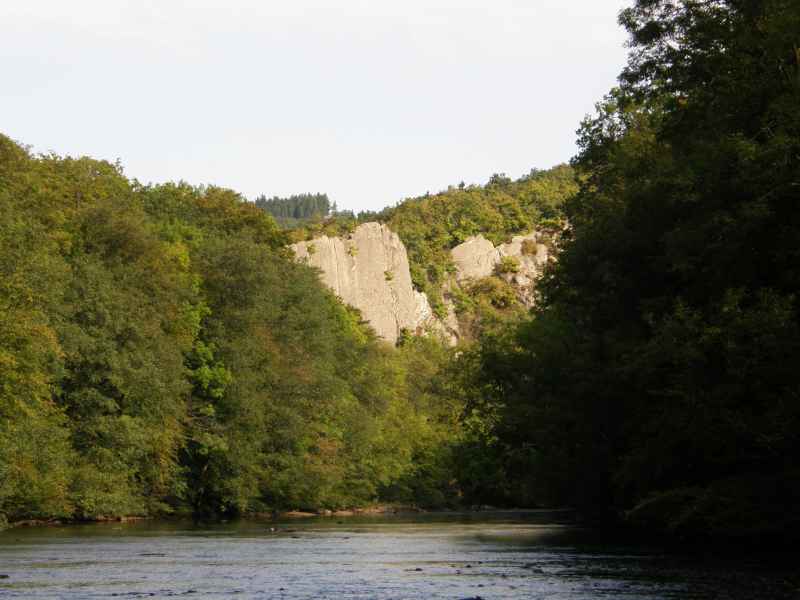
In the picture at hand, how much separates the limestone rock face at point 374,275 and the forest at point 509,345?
4556 centimetres

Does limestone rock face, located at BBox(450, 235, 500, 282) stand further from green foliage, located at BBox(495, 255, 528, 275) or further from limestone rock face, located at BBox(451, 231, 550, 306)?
green foliage, located at BBox(495, 255, 528, 275)

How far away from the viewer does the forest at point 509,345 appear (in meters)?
27.2

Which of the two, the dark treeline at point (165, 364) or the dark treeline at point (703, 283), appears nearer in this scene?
the dark treeline at point (703, 283)

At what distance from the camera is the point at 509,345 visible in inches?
2653

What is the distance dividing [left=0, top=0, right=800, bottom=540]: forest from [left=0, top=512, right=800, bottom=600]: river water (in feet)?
8.80

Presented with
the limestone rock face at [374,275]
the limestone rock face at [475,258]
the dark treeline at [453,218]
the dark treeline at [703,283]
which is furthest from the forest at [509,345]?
the limestone rock face at [475,258]

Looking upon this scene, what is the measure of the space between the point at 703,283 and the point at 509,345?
36737 mm

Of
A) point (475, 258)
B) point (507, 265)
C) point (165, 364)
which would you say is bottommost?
point (165, 364)

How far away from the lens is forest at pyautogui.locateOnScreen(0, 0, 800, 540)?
1071 inches

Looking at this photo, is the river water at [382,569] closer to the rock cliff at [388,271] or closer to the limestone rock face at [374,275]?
the rock cliff at [388,271]

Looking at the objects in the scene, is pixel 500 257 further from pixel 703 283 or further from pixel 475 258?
pixel 703 283

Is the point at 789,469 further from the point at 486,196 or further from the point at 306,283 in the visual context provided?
the point at 486,196

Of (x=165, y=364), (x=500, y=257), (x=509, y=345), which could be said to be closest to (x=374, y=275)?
(x=500, y=257)

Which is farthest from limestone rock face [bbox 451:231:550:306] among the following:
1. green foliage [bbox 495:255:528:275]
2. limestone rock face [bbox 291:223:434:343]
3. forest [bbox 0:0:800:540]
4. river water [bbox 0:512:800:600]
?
river water [bbox 0:512:800:600]
